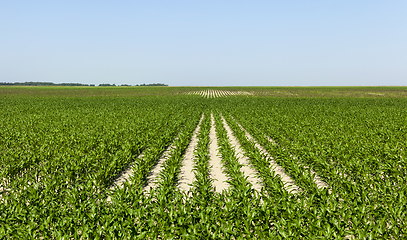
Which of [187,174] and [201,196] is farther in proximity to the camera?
[187,174]

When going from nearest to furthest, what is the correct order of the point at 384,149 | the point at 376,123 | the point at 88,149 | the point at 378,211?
the point at 378,211, the point at 384,149, the point at 88,149, the point at 376,123

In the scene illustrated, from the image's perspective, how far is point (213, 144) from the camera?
509 inches

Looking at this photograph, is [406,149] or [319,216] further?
[406,149]

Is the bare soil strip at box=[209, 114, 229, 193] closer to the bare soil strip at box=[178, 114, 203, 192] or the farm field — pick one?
the farm field

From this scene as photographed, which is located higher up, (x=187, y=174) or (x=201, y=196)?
(x=201, y=196)

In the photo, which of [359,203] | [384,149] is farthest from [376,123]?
[359,203]

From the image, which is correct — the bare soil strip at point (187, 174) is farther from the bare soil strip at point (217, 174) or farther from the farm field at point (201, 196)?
the bare soil strip at point (217, 174)

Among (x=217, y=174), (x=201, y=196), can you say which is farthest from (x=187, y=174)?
(x=201, y=196)

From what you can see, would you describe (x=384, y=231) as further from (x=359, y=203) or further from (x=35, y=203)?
(x=35, y=203)

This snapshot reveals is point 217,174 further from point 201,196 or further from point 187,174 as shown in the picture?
point 201,196

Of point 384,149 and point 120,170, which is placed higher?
point 384,149

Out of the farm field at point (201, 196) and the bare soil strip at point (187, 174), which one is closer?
the farm field at point (201, 196)

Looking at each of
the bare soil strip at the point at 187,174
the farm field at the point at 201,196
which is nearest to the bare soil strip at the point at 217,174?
the farm field at the point at 201,196

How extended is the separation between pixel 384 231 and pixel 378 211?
81cm
